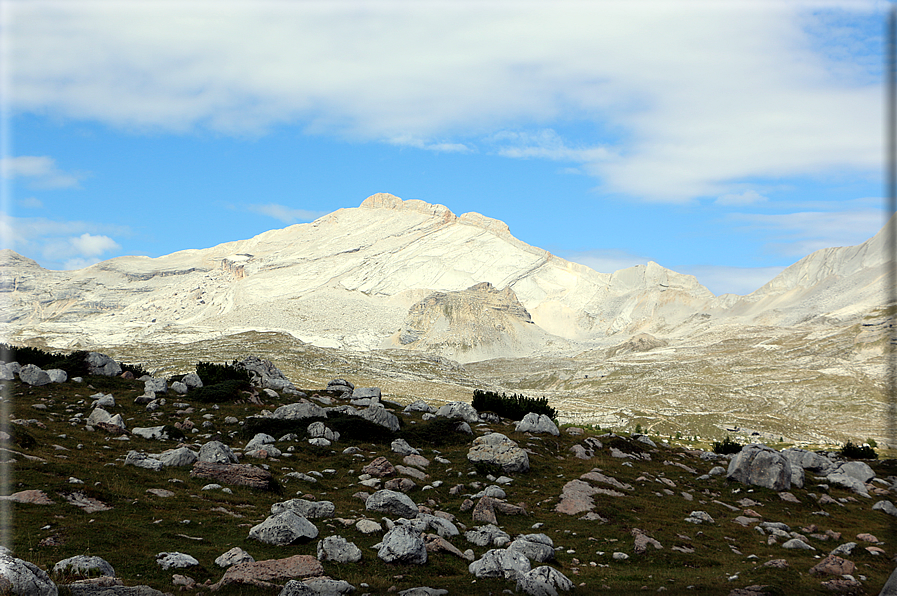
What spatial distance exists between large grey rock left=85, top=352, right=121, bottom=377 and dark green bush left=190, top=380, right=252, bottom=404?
28.5 ft

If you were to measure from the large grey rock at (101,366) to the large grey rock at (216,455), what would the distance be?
24888mm

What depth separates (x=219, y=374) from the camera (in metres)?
47.7

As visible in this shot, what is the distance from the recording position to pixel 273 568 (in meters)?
15.1

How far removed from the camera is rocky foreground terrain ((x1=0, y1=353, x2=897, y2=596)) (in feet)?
50.8

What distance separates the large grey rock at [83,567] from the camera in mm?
12883

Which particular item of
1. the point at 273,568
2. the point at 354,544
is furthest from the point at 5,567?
the point at 354,544

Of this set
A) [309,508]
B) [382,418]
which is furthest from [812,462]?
[309,508]

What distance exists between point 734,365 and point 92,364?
16465 cm

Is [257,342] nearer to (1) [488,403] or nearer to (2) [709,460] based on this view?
(1) [488,403]

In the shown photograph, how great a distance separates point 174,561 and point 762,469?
3265 cm

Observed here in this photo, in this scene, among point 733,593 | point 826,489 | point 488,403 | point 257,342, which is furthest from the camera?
point 257,342

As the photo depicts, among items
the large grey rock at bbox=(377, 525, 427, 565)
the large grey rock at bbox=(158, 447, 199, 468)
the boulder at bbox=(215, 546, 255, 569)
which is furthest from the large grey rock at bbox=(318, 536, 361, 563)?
the large grey rock at bbox=(158, 447, 199, 468)

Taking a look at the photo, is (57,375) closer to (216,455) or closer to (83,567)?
(216,455)

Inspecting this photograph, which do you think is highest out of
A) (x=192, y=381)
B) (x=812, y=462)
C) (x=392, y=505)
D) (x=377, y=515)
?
(x=192, y=381)
